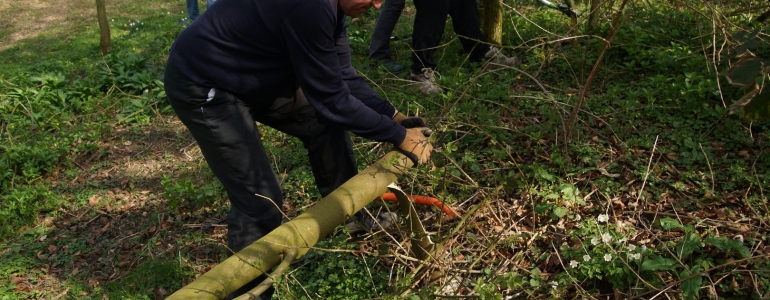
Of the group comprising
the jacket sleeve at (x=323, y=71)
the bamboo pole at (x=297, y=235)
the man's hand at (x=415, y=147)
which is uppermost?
the jacket sleeve at (x=323, y=71)

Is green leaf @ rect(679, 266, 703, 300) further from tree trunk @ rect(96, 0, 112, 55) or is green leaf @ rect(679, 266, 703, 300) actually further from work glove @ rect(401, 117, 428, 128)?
tree trunk @ rect(96, 0, 112, 55)

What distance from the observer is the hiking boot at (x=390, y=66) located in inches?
227

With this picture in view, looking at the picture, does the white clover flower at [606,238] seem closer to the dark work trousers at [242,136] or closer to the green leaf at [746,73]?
the green leaf at [746,73]

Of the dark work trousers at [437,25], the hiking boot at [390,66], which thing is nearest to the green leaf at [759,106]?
the dark work trousers at [437,25]

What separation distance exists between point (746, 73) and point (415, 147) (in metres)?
1.33

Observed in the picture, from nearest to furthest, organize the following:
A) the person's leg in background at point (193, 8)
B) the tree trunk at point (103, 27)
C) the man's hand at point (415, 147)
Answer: the man's hand at point (415, 147) < the tree trunk at point (103, 27) < the person's leg in background at point (193, 8)

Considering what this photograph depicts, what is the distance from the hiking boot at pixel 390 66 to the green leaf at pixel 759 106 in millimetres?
4026

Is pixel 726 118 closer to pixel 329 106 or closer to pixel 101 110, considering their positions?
pixel 329 106

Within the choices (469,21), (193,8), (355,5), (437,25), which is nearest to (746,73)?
(355,5)

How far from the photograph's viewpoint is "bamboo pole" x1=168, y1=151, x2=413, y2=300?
2121mm

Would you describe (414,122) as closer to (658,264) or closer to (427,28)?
(658,264)

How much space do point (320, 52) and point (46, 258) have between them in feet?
9.10

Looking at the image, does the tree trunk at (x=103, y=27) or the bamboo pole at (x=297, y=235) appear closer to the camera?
the bamboo pole at (x=297, y=235)

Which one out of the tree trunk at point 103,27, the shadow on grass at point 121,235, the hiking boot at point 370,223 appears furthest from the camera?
the tree trunk at point 103,27
